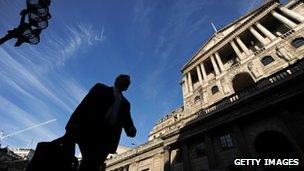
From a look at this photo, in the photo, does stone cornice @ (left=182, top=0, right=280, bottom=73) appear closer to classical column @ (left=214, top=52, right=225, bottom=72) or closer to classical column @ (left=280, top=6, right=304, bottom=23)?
classical column @ (left=214, top=52, right=225, bottom=72)

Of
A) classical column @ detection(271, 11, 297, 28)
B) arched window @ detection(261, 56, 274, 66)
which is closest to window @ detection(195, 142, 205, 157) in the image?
arched window @ detection(261, 56, 274, 66)

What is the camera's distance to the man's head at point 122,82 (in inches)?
148

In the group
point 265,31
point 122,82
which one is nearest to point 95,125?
point 122,82

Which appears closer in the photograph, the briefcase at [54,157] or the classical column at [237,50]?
the briefcase at [54,157]

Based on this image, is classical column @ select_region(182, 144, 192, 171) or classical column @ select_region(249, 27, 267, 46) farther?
classical column @ select_region(249, 27, 267, 46)

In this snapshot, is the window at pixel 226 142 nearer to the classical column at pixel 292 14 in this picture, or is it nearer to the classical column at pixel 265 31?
the classical column at pixel 265 31

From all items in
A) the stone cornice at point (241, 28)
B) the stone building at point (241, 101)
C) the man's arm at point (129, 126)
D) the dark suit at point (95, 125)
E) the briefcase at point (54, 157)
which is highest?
the stone cornice at point (241, 28)

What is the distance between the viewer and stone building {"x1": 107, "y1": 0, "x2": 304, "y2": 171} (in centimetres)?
1468

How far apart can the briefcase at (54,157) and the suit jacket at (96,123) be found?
168 mm

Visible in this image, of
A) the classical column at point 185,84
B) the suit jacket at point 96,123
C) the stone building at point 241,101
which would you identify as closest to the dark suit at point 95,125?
the suit jacket at point 96,123

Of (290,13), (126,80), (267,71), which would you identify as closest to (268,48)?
(267,71)

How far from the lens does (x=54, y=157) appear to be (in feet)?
7.45

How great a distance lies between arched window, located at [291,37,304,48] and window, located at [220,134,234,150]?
12.5 m

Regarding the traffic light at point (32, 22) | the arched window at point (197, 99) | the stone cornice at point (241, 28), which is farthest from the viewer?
the arched window at point (197, 99)
